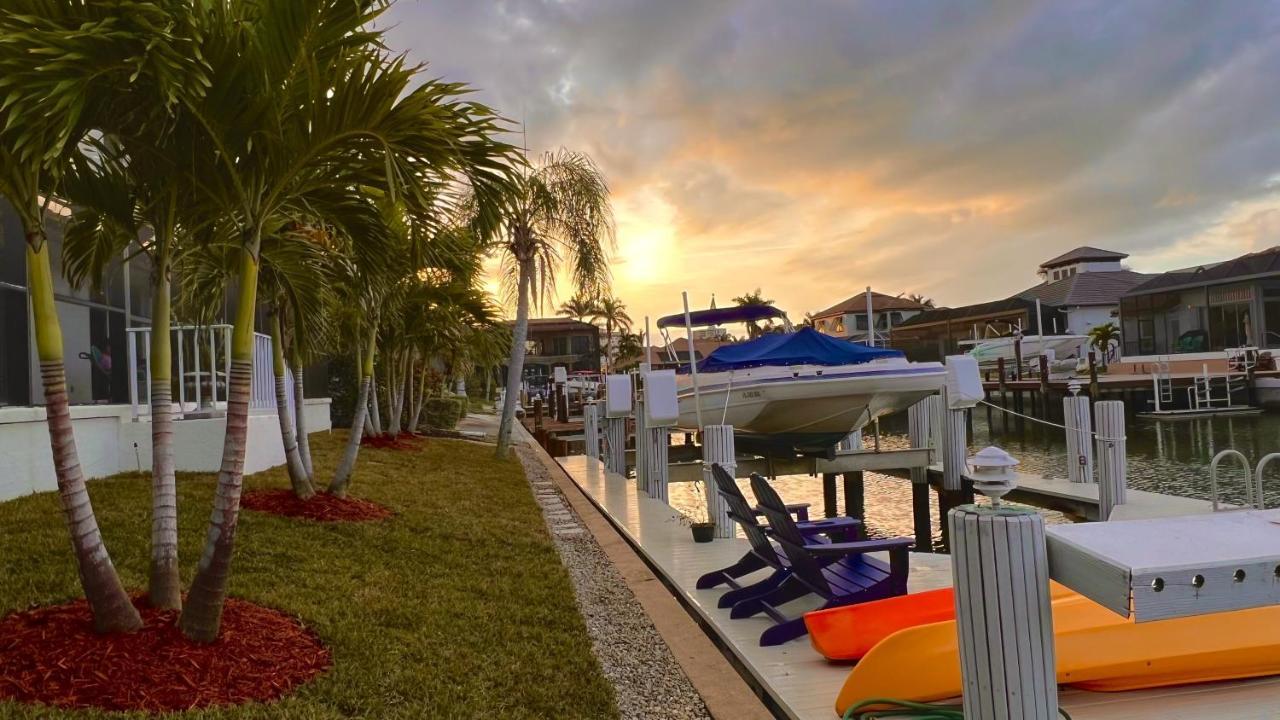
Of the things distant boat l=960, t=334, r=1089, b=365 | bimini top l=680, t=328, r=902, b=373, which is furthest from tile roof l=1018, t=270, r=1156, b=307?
bimini top l=680, t=328, r=902, b=373

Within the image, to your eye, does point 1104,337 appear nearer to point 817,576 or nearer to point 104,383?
point 817,576

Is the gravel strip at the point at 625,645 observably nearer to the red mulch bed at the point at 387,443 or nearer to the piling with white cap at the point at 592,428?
the red mulch bed at the point at 387,443

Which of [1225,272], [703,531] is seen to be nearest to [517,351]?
[703,531]

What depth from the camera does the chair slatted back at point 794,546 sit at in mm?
4703

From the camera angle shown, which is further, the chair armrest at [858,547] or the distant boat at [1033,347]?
the distant boat at [1033,347]

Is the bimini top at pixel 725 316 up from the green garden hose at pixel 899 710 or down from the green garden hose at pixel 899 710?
up

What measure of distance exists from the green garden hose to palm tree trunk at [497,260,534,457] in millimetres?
12496

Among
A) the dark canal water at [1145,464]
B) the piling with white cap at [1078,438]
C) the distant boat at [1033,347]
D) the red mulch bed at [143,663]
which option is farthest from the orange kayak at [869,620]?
the distant boat at [1033,347]

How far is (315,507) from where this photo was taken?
7.45 meters

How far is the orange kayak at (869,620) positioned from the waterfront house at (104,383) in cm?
551

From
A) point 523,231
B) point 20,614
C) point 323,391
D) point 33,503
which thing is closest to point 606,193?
point 523,231

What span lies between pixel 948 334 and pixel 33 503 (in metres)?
58.7

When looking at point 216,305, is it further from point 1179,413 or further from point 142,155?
point 1179,413

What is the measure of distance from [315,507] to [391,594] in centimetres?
262
